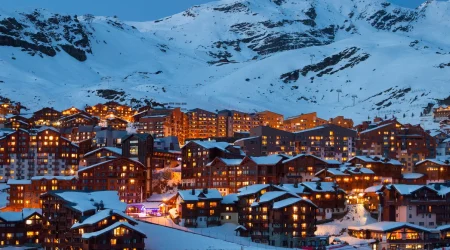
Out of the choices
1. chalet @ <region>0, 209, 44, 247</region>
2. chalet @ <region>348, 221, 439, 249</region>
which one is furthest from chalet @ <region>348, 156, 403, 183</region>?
chalet @ <region>0, 209, 44, 247</region>

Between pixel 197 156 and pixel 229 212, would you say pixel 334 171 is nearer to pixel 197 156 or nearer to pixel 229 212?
pixel 229 212

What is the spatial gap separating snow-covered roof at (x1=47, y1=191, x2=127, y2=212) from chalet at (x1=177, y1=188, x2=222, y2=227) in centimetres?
756

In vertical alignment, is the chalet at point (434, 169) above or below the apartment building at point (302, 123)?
below

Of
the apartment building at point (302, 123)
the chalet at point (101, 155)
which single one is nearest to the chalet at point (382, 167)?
the chalet at point (101, 155)

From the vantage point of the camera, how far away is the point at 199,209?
84.9 m

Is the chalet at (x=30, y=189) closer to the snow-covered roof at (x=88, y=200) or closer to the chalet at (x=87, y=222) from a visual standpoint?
the snow-covered roof at (x=88, y=200)

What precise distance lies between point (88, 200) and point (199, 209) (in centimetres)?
1272

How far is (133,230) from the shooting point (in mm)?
70438

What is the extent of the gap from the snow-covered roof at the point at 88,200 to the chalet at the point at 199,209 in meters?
7.56

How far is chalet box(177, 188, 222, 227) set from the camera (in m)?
84.4

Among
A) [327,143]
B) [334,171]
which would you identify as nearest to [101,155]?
[334,171]

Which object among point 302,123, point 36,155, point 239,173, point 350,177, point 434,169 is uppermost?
point 302,123

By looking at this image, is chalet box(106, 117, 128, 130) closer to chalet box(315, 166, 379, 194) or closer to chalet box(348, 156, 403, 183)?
chalet box(348, 156, 403, 183)

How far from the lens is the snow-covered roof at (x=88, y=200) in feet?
247
